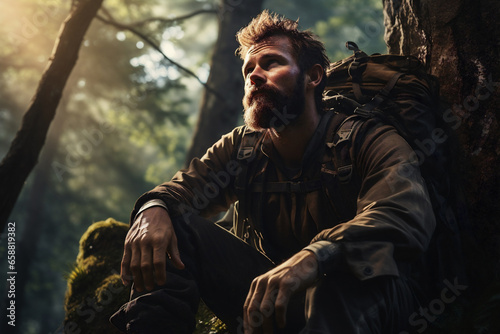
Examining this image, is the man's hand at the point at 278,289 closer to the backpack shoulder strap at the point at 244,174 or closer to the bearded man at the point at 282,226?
the bearded man at the point at 282,226

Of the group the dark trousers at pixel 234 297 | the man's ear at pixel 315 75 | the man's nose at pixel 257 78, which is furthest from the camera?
the man's ear at pixel 315 75

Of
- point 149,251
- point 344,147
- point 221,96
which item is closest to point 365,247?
point 344,147

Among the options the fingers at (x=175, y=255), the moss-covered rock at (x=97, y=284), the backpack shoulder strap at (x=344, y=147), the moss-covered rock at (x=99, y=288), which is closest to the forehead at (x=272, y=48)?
the backpack shoulder strap at (x=344, y=147)

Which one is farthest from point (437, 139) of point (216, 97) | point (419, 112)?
point (216, 97)

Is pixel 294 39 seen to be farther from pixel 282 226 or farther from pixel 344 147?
pixel 282 226

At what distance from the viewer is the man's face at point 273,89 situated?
3.48m

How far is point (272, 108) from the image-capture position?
347cm

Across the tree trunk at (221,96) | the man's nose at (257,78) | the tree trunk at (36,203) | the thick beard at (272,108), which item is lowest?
the thick beard at (272,108)

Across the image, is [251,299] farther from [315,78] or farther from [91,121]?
[91,121]

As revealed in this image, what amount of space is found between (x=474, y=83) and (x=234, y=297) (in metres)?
2.55

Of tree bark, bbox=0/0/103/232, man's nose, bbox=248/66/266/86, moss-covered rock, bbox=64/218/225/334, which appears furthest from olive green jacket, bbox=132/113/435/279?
tree bark, bbox=0/0/103/232

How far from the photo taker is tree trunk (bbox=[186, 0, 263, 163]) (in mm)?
9328

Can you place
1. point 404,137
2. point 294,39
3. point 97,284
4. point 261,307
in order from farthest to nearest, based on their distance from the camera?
1. point 97,284
2. point 294,39
3. point 404,137
4. point 261,307

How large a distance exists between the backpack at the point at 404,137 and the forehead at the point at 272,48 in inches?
19.9
